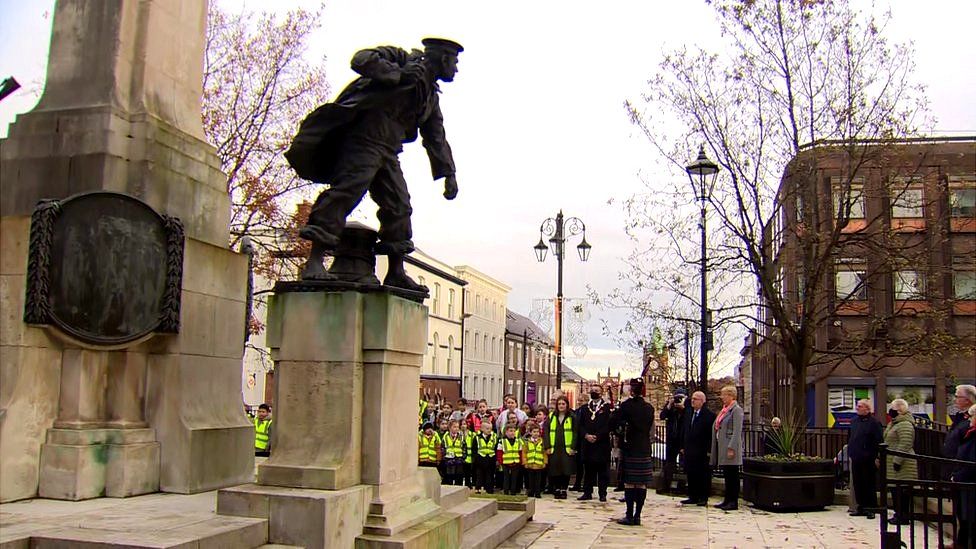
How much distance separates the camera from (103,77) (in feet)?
27.5

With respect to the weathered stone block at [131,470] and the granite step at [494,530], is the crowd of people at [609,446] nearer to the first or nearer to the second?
the granite step at [494,530]

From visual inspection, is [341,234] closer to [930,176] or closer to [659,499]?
[659,499]

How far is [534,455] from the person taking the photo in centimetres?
1454

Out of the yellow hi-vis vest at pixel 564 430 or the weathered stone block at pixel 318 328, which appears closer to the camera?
the weathered stone block at pixel 318 328

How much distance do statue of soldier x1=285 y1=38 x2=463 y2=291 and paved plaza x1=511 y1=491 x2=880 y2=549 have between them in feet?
13.8

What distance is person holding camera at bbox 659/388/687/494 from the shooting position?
1533cm

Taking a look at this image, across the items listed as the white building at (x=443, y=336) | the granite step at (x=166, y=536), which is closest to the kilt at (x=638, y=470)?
the granite step at (x=166, y=536)

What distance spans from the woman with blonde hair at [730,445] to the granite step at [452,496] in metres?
5.13

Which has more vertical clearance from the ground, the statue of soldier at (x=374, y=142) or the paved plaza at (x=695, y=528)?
the statue of soldier at (x=374, y=142)

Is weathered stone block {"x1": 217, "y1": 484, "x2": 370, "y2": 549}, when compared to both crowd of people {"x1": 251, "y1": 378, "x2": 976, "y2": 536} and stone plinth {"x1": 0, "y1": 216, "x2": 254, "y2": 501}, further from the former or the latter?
crowd of people {"x1": 251, "y1": 378, "x2": 976, "y2": 536}

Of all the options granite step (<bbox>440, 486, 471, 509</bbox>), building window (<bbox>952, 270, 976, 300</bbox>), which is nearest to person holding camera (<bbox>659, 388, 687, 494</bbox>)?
granite step (<bbox>440, 486, 471, 509</bbox>)

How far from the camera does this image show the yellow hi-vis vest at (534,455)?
14523mm

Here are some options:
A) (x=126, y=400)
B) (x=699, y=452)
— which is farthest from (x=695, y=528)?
(x=126, y=400)

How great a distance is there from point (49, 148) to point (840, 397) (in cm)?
3821
